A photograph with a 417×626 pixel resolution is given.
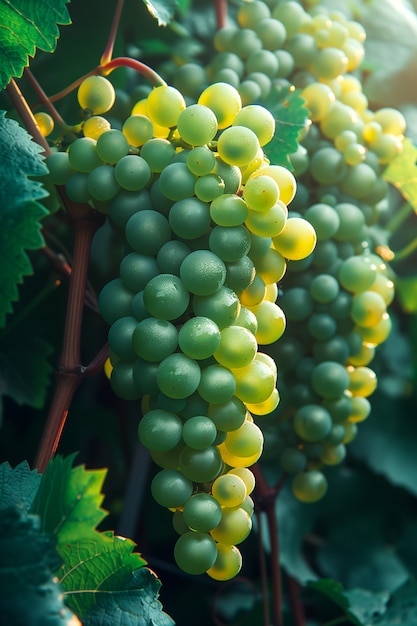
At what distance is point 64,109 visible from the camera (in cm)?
76

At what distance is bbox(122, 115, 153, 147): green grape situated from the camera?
22.0 inches

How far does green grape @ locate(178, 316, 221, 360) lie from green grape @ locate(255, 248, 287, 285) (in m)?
0.08

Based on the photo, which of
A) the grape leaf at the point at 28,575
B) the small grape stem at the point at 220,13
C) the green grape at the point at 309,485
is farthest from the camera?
the small grape stem at the point at 220,13

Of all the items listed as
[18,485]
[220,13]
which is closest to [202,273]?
[18,485]

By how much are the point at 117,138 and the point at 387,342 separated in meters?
0.66

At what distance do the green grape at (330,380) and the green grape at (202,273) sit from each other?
22 cm

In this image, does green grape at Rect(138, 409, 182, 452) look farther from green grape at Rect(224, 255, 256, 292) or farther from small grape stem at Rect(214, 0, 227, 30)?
small grape stem at Rect(214, 0, 227, 30)

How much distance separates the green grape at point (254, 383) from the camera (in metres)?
0.50

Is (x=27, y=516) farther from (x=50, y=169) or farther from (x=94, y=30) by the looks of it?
(x=94, y=30)

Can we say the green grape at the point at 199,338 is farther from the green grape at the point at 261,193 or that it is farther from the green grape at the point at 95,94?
the green grape at the point at 95,94

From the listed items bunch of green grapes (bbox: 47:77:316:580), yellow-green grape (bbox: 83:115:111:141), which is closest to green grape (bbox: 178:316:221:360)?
bunch of green grapes (bbox: 47:77:316:580)

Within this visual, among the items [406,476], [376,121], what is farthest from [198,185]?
[406,476]

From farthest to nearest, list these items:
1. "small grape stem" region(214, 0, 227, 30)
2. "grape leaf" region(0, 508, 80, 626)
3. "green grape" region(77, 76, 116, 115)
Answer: "small grape stem" region(214, 0, 227, 30) < "green grape" region(77, 76, 116, 115) < "grape leaf" region(0, 508, 80, 626)

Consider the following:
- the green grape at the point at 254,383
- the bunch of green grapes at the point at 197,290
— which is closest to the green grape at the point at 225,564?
the bunch of green grapes at the point at 197,290
